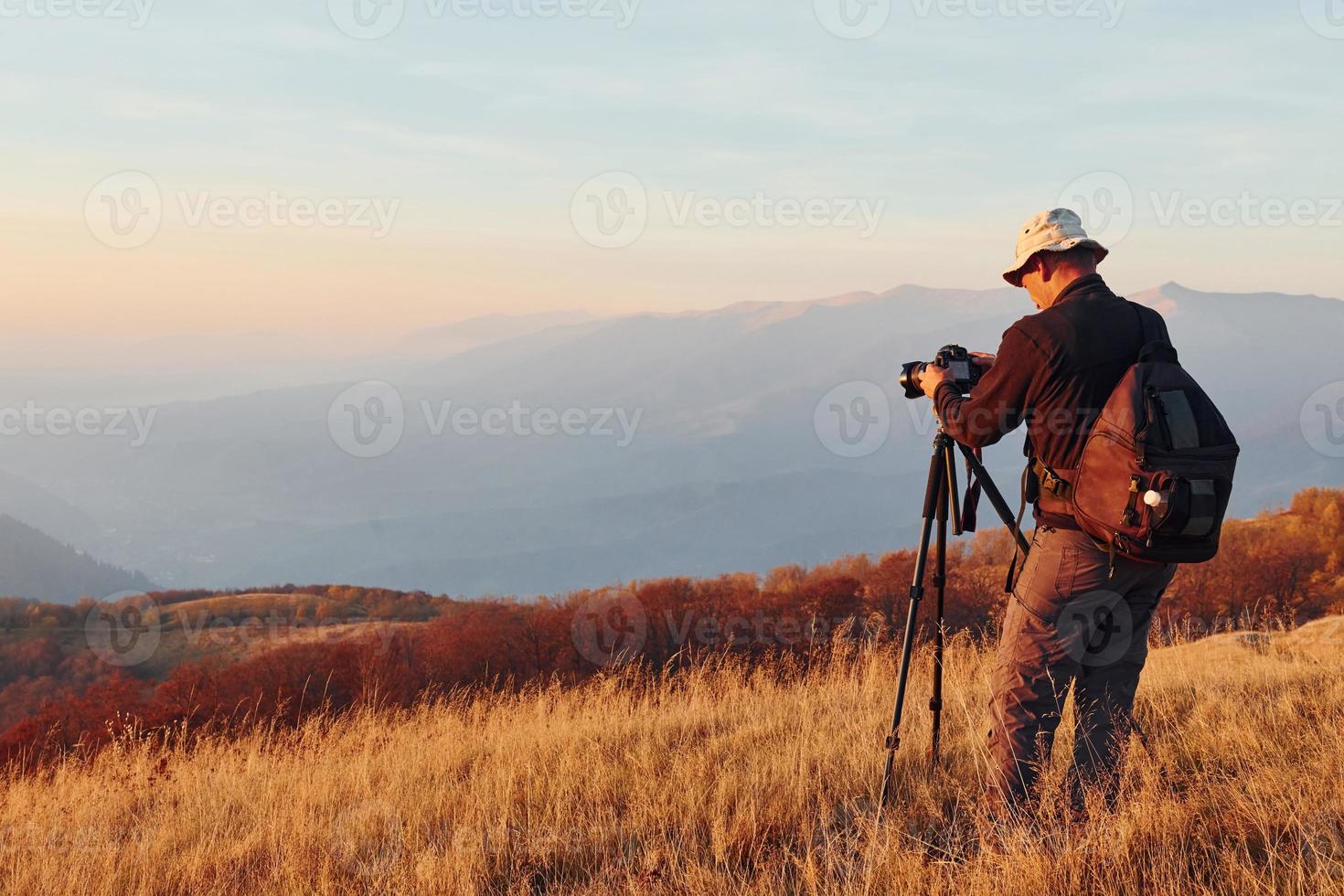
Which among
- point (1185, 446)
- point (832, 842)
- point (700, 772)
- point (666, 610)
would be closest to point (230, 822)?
point (700, 772)

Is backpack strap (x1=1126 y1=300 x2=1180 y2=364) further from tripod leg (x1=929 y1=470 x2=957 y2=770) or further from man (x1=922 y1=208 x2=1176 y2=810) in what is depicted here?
tripod leg (x1=929 y1=470 x2=957 y2=770)

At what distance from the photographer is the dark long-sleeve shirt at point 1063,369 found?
324cm

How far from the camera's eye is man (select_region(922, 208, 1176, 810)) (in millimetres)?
3270

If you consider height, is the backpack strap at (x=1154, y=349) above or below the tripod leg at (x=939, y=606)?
above

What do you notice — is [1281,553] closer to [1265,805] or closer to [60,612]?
[1265,805]

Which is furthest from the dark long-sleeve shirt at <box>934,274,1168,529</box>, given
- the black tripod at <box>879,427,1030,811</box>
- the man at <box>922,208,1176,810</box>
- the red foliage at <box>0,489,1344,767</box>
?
the red foliage at <box>0,489,1344,767</box>

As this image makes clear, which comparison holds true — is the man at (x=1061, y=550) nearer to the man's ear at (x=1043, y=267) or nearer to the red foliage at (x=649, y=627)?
the man's ear at (x=1043, y=267)

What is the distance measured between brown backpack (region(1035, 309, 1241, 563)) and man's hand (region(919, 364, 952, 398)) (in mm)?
696

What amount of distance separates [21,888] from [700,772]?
2.90 meters

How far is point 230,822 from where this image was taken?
193 inches

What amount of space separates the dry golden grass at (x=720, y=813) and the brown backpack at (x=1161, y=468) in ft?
3.35

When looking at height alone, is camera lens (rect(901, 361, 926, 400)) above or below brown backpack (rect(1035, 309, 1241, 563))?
above

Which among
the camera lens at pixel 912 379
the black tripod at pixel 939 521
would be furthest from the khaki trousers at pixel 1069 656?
the camera lens at pixel 912 379

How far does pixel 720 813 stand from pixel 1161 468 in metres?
2.21
